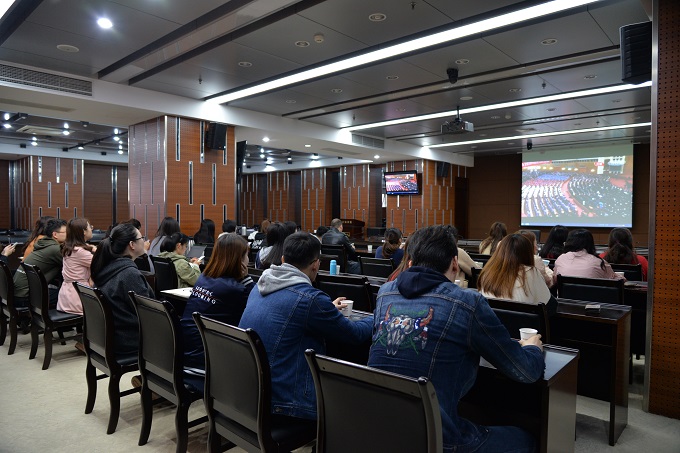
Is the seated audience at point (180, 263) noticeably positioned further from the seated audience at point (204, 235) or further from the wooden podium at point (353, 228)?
the wooden podium at point (353, 228)

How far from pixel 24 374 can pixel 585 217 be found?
13315 mm

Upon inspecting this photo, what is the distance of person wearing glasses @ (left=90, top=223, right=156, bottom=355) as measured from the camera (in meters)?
2.81

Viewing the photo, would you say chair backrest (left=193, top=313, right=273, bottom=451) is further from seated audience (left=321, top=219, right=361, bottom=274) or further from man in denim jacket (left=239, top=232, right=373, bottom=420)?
seated audience (left=321, top=219, right=361, bottom=274)

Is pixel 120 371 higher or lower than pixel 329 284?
lower

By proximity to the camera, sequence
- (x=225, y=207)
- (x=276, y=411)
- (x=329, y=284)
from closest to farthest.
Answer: (x=276, y=411) → (x=329, y=284) → (x=225, y=207)

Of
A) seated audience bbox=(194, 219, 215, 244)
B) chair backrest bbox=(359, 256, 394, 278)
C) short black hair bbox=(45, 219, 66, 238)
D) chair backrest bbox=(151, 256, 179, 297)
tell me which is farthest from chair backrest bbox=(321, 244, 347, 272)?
short black hair bbox=(45, 219, 66, 238)

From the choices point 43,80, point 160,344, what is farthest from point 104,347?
point 43,80

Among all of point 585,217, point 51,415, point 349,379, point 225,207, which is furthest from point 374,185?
point 349,379

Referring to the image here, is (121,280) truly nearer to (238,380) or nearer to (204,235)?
(238,380)

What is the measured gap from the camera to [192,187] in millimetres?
8203

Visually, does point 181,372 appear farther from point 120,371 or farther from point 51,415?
point 51,415

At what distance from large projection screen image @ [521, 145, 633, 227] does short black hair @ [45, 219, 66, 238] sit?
12633mm

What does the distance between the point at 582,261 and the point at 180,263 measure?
3660 millimetres

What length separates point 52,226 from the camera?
4.80m
